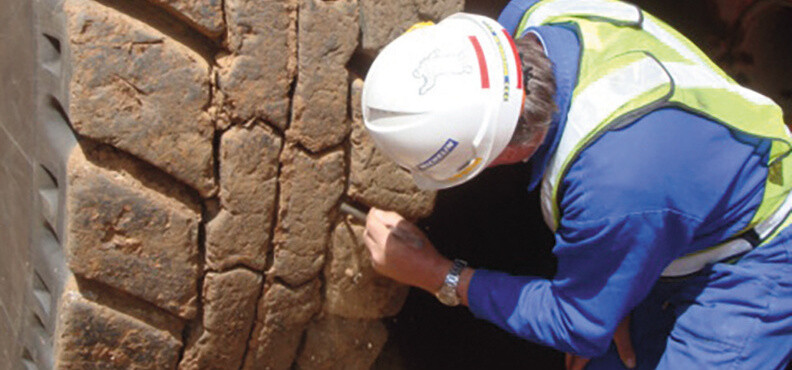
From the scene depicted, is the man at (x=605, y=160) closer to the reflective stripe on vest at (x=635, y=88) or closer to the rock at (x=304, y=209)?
the reflective stripe on vest at (x=635, y=88)

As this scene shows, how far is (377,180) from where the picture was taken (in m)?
1.93

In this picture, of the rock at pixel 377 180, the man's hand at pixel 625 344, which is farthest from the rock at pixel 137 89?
the man's hand at pixel 625 344

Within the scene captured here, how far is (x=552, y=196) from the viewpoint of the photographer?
1729 mm

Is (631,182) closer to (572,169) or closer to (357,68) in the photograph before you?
(572,169)

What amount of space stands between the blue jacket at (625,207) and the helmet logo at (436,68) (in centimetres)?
19

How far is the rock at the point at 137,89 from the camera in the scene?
1.59 metres

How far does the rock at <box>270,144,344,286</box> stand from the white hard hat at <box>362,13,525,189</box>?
200mm

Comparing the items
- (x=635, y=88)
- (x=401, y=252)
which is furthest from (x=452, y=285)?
(x=635, y=88)

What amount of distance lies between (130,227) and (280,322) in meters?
0.42

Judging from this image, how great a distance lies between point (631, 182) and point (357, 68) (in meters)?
0.59

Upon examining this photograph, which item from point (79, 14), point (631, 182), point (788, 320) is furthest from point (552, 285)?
point (79, 14)

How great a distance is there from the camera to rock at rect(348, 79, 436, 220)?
1.86 metres

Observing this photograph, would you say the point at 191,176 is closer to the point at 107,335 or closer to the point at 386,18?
the point at 107,335

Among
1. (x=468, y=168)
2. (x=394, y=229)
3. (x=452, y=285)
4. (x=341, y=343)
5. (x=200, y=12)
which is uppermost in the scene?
(x=200, y=12)
